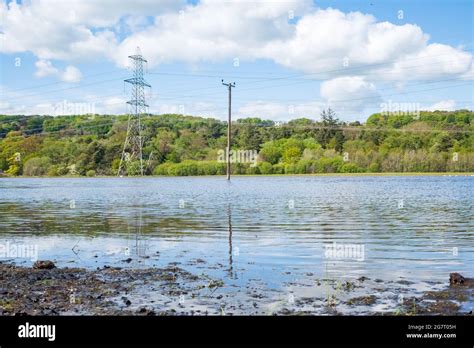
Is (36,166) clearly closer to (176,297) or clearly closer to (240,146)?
(240,146)

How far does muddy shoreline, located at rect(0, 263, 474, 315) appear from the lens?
923cm

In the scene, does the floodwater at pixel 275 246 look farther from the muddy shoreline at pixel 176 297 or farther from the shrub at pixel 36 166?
the shrub at pixel 36 166

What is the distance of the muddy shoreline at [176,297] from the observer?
9.23 meters

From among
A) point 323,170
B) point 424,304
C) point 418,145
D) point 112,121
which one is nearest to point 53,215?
point 424,304

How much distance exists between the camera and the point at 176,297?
10.3 meters

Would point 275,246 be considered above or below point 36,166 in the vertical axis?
below

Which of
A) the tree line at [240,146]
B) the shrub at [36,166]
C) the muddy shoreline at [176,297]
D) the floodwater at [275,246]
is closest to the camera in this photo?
the muddy shoreline at [176,297]

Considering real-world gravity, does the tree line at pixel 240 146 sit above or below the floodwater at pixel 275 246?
above

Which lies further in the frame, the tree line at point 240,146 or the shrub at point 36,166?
the shrub at point 36,166

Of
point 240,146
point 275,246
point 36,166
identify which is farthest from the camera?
point 240,146

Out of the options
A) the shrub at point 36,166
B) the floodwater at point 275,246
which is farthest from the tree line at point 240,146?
the floodwater at point 275,246

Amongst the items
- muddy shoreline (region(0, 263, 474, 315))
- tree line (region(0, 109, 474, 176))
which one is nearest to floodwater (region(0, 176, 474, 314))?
muddy shoreline (region(0, 263, 474, 315))

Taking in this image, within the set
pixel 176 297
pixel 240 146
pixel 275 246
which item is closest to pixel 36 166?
pixel 240 146
